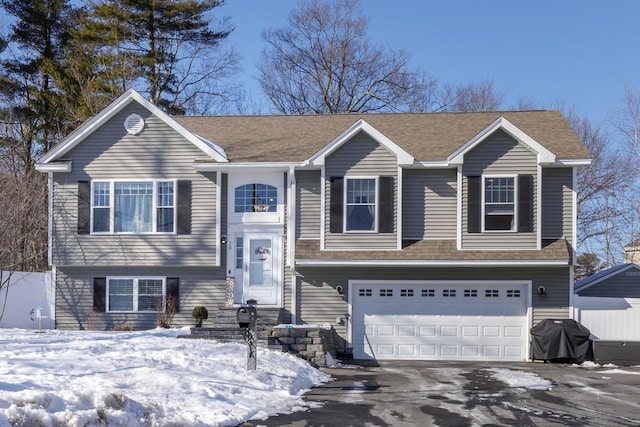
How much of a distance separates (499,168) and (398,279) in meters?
3.97

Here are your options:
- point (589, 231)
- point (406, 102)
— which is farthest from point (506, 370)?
point (406, 102)

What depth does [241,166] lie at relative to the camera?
21.0m

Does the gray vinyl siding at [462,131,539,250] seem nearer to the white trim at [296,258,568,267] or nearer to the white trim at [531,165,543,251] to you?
the white trim at [531,165,543,251]

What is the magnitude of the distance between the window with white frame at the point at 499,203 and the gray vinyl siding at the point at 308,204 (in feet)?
14.5

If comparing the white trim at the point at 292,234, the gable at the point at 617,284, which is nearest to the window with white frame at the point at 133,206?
the white trim at the point at 292,234

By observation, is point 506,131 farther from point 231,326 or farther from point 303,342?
point 231,326

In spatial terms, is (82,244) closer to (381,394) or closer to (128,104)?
(128,104)

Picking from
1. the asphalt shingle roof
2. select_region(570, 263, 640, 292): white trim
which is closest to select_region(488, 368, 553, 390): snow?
the asphalt shingle roof

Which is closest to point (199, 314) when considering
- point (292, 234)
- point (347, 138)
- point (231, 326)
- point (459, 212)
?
point (231, 326)

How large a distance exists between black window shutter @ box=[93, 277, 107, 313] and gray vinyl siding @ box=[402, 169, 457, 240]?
8322 mm

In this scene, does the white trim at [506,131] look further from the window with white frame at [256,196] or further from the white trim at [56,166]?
the white trim at [56,166]

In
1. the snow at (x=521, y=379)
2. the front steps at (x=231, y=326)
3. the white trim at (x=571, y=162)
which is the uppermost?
the white trim at (x=571, y=162)

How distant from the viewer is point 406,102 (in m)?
39.2

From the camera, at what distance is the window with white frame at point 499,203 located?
20.6 metres
